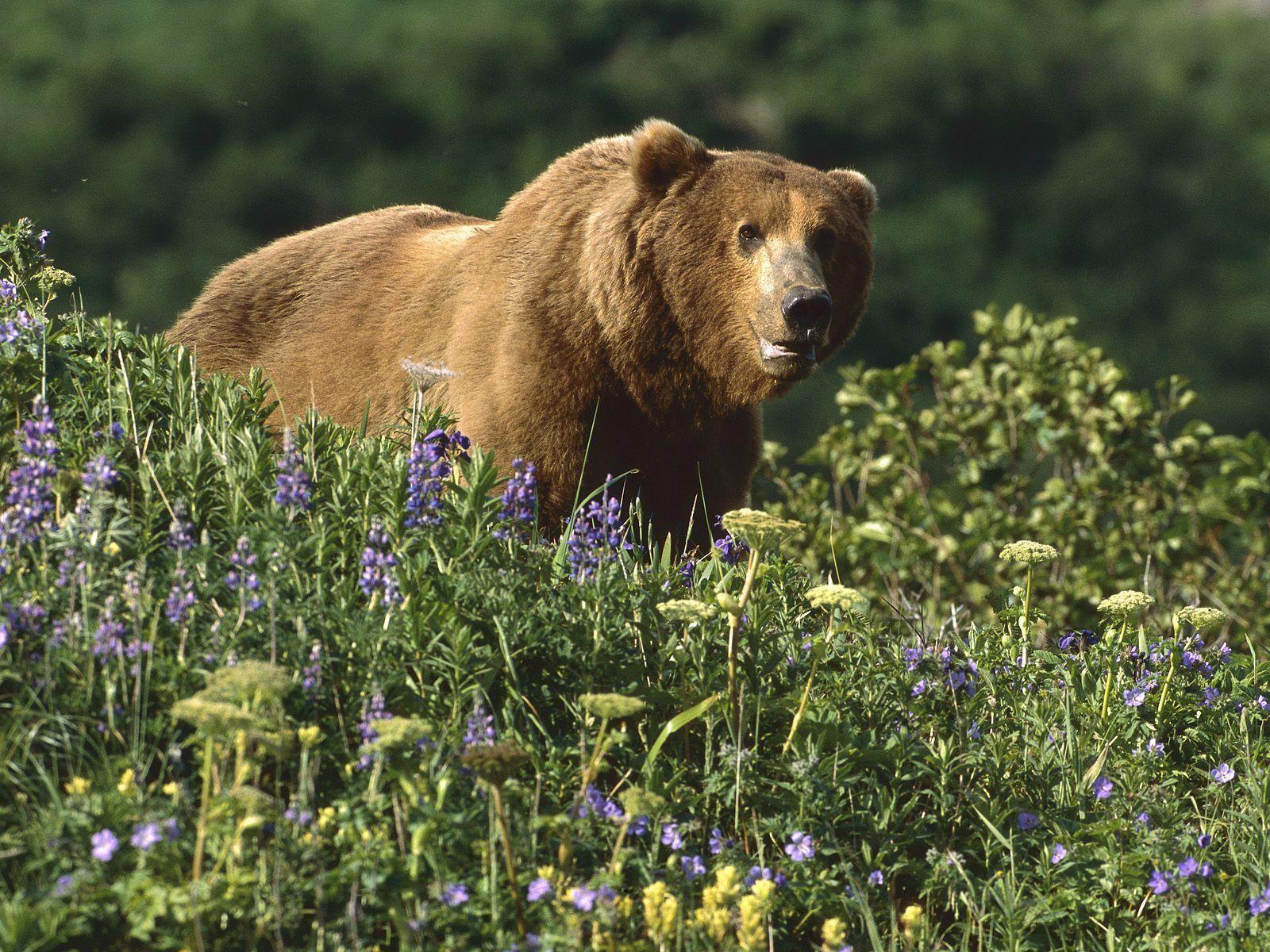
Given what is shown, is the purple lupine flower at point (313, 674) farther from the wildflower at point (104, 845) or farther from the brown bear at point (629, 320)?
the brown bear at point (629, 320)

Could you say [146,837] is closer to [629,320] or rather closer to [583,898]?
[583,898]

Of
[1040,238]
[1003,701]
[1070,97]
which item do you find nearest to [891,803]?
[1003,701]

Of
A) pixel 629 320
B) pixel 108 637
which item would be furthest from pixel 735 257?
pixel 108 637

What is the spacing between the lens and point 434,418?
4.46 m

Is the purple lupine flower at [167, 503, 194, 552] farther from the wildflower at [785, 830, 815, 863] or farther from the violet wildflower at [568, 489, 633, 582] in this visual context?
the wildflower at [785, 830, 815, 863]

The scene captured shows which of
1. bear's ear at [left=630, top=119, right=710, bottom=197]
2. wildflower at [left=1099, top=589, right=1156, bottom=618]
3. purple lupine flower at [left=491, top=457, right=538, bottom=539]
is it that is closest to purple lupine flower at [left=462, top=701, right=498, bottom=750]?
purple lupine flower at [left=491, top=457, right=538, bottom=539]

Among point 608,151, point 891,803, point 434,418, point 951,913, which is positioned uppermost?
point 608,151

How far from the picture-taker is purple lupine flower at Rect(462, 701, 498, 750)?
3340 mm

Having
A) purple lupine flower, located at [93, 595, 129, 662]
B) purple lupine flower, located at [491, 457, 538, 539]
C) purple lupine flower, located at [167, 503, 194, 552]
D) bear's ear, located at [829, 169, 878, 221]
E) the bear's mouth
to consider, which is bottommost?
purple lupine flower, located at [93, 595, 129, 662]

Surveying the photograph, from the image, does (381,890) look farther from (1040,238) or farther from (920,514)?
(1040,238)

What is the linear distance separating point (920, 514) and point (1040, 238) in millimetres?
37962

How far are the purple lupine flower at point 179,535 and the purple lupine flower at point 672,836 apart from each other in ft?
3.62

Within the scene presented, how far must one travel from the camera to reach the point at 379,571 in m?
3.67

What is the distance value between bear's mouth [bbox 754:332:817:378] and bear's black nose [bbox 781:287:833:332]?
55mm
